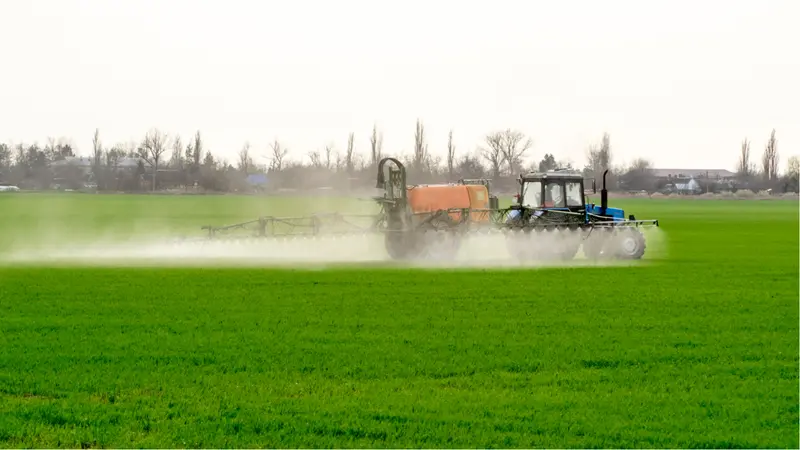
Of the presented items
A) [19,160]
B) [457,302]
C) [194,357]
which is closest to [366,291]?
[457,302]

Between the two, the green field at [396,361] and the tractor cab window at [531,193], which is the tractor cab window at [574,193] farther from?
the green field at [396,361]

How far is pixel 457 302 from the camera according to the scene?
21359mm

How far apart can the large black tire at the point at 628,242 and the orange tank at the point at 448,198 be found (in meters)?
4.23

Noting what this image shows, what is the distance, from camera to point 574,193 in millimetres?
33031

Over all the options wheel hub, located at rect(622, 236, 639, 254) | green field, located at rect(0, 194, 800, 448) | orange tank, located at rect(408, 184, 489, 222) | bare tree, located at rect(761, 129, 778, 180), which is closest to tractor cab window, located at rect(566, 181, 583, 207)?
wheel hub, located at rect(622, 236, 639, 254)

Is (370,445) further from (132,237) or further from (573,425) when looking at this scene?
(132,237)

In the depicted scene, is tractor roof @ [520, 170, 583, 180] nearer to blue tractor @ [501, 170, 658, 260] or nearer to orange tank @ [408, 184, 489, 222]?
blue tractor @ [501, 170, 658, 260]

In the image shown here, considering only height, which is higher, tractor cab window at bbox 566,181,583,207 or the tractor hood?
tractor cab window at bbox 566,181,583,207

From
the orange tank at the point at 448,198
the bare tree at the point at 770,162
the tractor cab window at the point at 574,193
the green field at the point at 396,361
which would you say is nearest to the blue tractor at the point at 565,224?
the tractor cab window at the point at 574,193

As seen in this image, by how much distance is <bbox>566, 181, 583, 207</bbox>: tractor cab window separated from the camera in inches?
1298

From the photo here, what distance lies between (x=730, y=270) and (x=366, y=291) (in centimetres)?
1236

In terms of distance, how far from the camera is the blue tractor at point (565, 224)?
3219 cm

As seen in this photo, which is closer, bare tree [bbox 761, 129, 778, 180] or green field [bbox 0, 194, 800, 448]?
green field [bbox 0, 194, 800, 448]

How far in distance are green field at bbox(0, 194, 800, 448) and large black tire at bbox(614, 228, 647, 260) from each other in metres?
6.16
